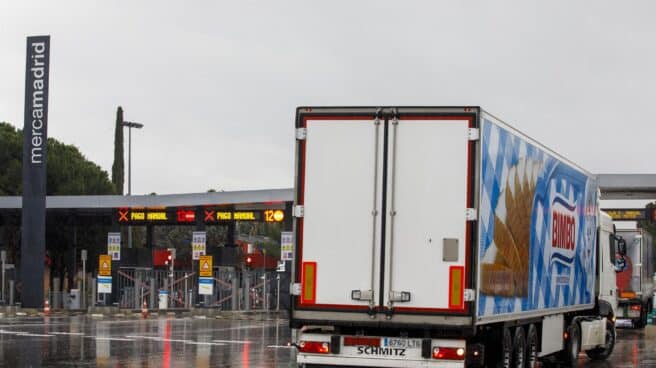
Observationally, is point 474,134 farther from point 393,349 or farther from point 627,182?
point 627,182

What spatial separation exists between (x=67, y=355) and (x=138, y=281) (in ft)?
93.1

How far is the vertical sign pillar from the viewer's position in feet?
141

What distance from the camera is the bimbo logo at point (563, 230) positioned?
18531 millimetres

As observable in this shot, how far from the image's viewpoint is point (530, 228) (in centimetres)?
1694

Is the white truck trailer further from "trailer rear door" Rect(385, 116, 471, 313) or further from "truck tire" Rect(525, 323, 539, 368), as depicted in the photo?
"truck tire" Rect(525, 323, 539, 368)

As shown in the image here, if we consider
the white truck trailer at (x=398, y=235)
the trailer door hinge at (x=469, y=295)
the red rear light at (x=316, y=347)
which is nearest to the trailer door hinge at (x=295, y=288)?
the white truck trailer at (x=398, y=235)

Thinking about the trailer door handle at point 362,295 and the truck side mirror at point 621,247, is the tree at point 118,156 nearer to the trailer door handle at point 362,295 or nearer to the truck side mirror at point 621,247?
the truck side mirror at point 621,247

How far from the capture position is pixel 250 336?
30.1 metres

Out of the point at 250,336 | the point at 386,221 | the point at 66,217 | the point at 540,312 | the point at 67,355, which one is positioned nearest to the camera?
the point at 386,221

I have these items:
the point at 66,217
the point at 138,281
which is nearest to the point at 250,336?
the point at 138,281

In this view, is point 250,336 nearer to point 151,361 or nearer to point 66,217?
point 151,361

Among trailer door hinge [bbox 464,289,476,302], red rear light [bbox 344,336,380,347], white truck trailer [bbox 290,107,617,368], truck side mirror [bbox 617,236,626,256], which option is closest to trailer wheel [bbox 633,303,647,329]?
truck side mirror [bbox 617,236,626,256]

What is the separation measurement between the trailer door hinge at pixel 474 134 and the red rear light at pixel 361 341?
262 cm

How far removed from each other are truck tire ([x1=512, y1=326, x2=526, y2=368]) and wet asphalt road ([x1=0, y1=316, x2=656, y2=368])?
4.94m
